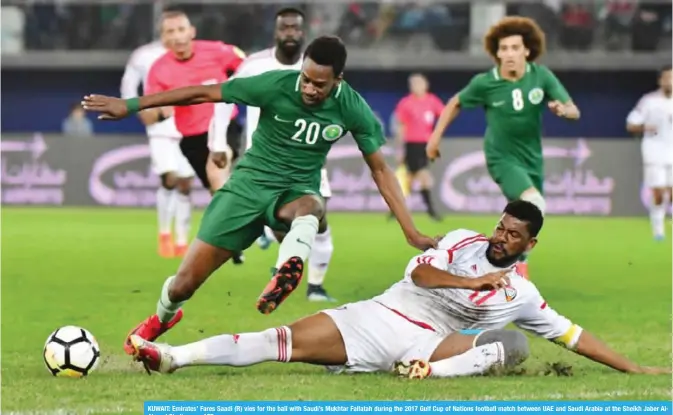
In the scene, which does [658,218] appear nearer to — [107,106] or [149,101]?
[149,101]

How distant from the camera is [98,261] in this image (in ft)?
52.1

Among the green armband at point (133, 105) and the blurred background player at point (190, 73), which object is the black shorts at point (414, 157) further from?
the green armband at point (133, 105)

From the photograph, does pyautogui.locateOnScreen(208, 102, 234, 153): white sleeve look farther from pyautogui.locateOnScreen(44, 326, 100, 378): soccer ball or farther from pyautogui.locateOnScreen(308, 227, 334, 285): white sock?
pyautogui.locateOnScreen(44, 326, 100, 378): soccer ball

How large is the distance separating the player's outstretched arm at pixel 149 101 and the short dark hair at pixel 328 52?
665mm

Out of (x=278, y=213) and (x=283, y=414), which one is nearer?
(x=283, y=414)

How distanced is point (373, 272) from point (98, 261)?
327cm

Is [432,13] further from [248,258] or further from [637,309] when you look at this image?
[637,309]

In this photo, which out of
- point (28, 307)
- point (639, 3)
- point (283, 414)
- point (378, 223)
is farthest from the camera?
point (639, 3)

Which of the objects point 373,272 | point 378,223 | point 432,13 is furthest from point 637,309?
point 432,13

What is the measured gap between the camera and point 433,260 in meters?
7.68

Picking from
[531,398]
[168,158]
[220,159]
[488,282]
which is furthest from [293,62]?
[531,398]

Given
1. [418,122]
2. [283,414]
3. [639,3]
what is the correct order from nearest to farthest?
[283,414] < [418,122] < [639,3]

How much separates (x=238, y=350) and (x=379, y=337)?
2.55 feet

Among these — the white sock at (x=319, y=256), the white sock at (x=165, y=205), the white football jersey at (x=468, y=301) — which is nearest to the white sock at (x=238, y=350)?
the white football jersey at (x=468, y=301)
